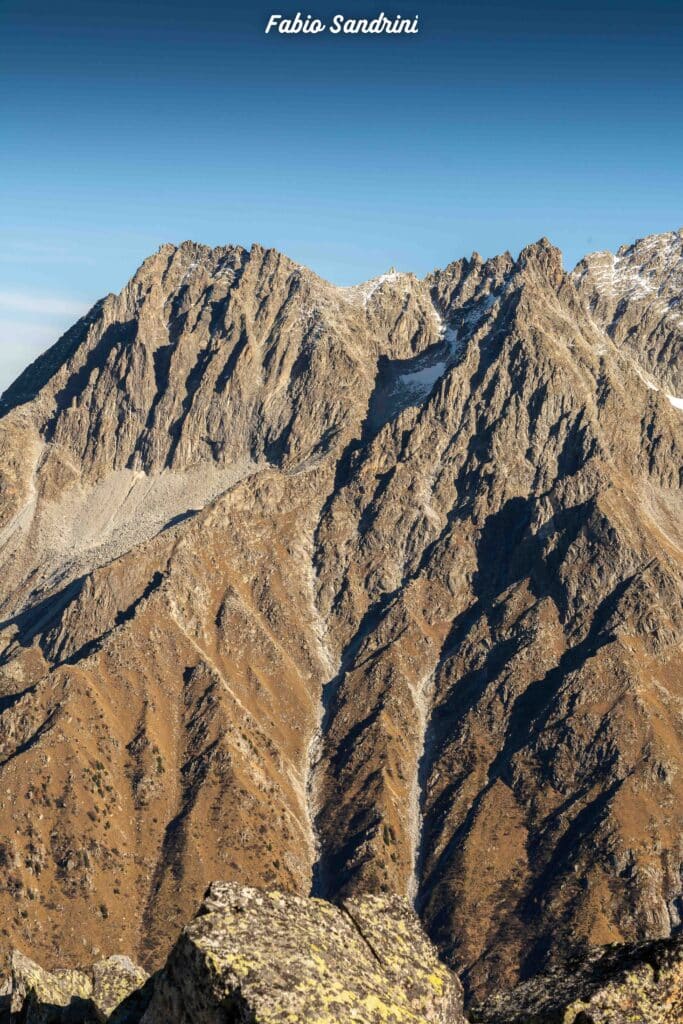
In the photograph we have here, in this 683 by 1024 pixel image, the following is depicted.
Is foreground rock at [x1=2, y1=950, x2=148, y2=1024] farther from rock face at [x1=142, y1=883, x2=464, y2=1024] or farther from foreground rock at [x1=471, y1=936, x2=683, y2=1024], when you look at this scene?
foreground rock at [x1=471, y1=936, x2=683, y2=1024]

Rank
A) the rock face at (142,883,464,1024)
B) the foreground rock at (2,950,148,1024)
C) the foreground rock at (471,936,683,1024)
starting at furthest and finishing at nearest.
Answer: the foreground rock at (2,950,148,1024) < the foreground rock at (471,936,683,1024) < the rock face at (142,883,464,1024)

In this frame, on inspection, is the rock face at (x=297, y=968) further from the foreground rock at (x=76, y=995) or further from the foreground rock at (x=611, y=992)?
the foreground rock at (x=76, y=995)

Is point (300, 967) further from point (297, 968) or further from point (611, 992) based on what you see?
point (611, 992)

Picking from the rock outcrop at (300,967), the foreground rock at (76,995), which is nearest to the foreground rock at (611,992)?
the rock outcrop at (300,967)

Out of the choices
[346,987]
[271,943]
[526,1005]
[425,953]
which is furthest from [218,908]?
[526,1005]

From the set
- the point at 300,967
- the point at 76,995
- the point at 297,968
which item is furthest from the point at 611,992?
the point at 76,995

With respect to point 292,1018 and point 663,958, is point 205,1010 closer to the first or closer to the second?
point 292,1018

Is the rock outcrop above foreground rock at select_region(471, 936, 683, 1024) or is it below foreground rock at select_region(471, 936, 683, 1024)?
above

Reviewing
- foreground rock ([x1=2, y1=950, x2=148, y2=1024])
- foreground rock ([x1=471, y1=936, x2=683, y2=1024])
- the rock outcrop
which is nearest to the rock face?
the rock outcrop
